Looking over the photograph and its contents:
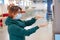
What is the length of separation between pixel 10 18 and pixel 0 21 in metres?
3.47

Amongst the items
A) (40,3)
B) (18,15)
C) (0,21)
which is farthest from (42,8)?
(18,15)

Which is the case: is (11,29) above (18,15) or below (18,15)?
below

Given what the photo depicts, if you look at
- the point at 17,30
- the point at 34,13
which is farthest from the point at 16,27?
the point at 34,13

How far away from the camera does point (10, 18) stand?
70.9 inches

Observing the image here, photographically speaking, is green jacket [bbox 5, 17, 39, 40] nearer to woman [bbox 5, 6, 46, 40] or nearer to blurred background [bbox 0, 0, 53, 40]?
woman [bbox 5, 6, 46, 40]

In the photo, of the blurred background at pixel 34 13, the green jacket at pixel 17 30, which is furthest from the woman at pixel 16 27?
the blurred background at pixel 34 13

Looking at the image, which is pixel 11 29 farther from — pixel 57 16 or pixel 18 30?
pixel 57 16

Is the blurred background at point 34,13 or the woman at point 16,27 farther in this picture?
the blurred background at point 34,13

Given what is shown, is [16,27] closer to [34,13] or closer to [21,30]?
[21,30]

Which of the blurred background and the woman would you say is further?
the blurred background

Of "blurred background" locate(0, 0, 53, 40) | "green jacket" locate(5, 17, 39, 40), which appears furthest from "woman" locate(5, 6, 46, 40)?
"blurred background" locate(0, 0, 53, 40)

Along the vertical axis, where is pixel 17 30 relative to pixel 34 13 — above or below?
above

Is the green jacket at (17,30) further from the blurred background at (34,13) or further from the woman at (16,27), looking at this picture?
the blurred background at (34,13)

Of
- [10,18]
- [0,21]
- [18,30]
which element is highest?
[10,18]
